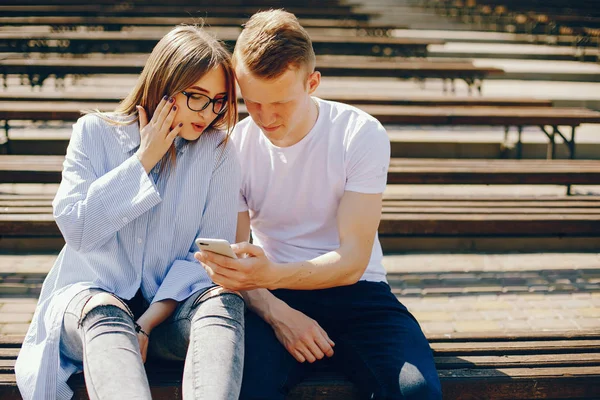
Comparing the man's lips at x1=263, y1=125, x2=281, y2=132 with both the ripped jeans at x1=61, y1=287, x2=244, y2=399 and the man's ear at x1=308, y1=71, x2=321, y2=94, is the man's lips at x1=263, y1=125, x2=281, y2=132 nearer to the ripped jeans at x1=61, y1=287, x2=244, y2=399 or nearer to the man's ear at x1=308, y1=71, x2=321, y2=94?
the man's ear at x1=308, y1=71, x2=321, y2=94

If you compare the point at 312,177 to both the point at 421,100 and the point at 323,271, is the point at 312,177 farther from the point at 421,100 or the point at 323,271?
the point at 421,100

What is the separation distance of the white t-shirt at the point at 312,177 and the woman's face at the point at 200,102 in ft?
0.88

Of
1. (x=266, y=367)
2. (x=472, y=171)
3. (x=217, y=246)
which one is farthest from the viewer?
(x=472, y=171)

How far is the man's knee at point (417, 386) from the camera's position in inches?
82.4

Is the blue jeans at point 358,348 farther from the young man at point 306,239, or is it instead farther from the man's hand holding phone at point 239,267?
the man's hand holding phone at point 239,267

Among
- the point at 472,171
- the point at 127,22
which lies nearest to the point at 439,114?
the point at 472,171

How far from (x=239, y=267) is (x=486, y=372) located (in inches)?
38.2

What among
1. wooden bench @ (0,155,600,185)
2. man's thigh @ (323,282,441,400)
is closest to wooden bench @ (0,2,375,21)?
wooden bench @ (0,155,600,185)

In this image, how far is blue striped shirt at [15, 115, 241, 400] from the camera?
221 cm

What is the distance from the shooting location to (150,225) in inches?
94.7

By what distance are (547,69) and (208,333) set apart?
31.3 ft

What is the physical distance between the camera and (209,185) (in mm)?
2453

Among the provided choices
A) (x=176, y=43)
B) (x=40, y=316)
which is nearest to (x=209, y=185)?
(x=176, y=43)

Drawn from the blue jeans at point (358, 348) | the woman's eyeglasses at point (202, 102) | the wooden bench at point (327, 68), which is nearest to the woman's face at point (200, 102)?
the woman's eyeglasses at point (202, 102)
